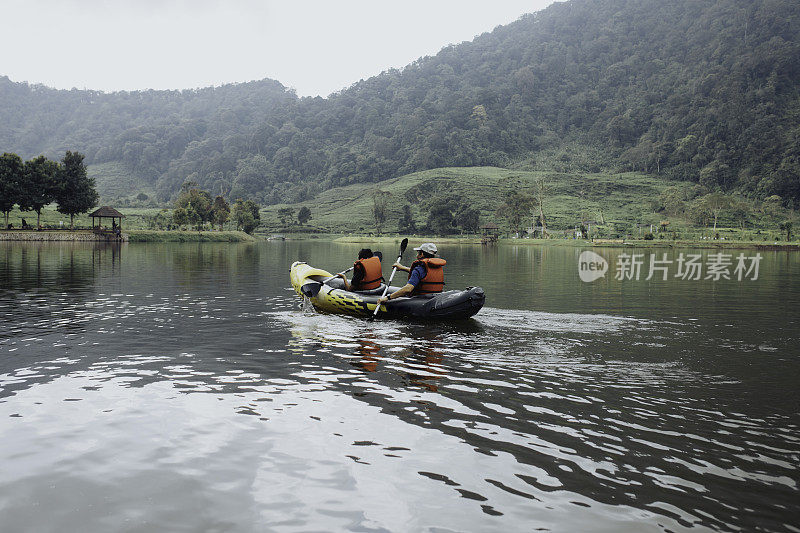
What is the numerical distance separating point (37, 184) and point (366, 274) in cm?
7400

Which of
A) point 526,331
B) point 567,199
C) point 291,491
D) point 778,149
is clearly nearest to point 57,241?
point 526,331

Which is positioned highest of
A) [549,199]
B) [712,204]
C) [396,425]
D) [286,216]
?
[549,199]

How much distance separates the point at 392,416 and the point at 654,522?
4.20 meters

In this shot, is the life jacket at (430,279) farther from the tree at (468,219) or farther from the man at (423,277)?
the tree at (468,219)

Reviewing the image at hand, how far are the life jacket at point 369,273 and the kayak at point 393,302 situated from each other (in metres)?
0.16

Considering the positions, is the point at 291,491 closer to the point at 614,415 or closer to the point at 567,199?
the point at 614,415

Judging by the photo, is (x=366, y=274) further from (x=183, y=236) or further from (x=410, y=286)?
(x=183, y=236)

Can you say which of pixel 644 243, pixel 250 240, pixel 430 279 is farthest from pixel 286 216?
pixel 430 279

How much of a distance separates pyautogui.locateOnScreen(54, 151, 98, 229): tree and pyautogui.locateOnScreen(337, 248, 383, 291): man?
7638cm

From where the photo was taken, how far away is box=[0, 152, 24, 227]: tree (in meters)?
71.1

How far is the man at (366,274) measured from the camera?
19016 mm

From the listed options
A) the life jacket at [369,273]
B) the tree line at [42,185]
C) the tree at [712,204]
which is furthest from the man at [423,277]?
the tree at [712,204]

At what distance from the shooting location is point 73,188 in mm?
81438

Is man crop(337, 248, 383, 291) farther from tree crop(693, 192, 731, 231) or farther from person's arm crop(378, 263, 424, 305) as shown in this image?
tree crop(693, 192, 731, 231)
